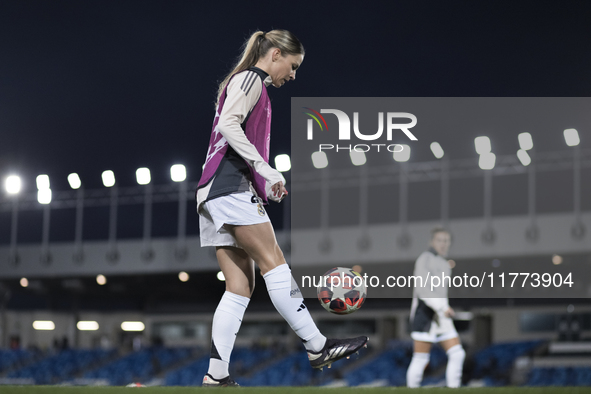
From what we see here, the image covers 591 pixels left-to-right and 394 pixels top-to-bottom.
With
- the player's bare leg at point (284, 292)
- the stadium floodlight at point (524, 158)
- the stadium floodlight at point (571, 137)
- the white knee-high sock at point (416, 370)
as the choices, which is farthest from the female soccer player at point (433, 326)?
the stadium floodlight at point (524, 158)

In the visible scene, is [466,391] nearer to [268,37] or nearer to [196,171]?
[268,37]

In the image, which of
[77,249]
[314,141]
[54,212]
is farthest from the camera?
[54,212]

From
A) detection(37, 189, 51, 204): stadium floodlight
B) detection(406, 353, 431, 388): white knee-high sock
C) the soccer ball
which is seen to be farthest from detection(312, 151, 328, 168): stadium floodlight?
the soccer ball

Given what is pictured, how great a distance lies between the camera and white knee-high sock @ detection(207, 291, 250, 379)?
377 cm

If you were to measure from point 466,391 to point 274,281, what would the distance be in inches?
52.1


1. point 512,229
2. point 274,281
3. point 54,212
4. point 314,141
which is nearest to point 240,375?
point 314,141

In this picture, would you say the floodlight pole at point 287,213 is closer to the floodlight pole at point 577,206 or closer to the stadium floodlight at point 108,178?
the stadium floodlight at point 108,178

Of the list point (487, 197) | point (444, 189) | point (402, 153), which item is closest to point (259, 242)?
point (487, 197)

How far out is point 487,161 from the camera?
28.4 m

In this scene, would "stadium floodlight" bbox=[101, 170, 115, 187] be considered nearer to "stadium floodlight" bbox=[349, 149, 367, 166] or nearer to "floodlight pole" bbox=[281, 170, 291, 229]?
"floodlight pole" bbox=[281, 170, 291, 229]

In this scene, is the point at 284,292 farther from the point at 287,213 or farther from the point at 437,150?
the point at 437,150

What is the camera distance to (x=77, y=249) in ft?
112

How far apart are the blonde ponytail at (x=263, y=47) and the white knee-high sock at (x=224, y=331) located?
1.18 metres

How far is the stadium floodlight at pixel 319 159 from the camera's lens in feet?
99.8
